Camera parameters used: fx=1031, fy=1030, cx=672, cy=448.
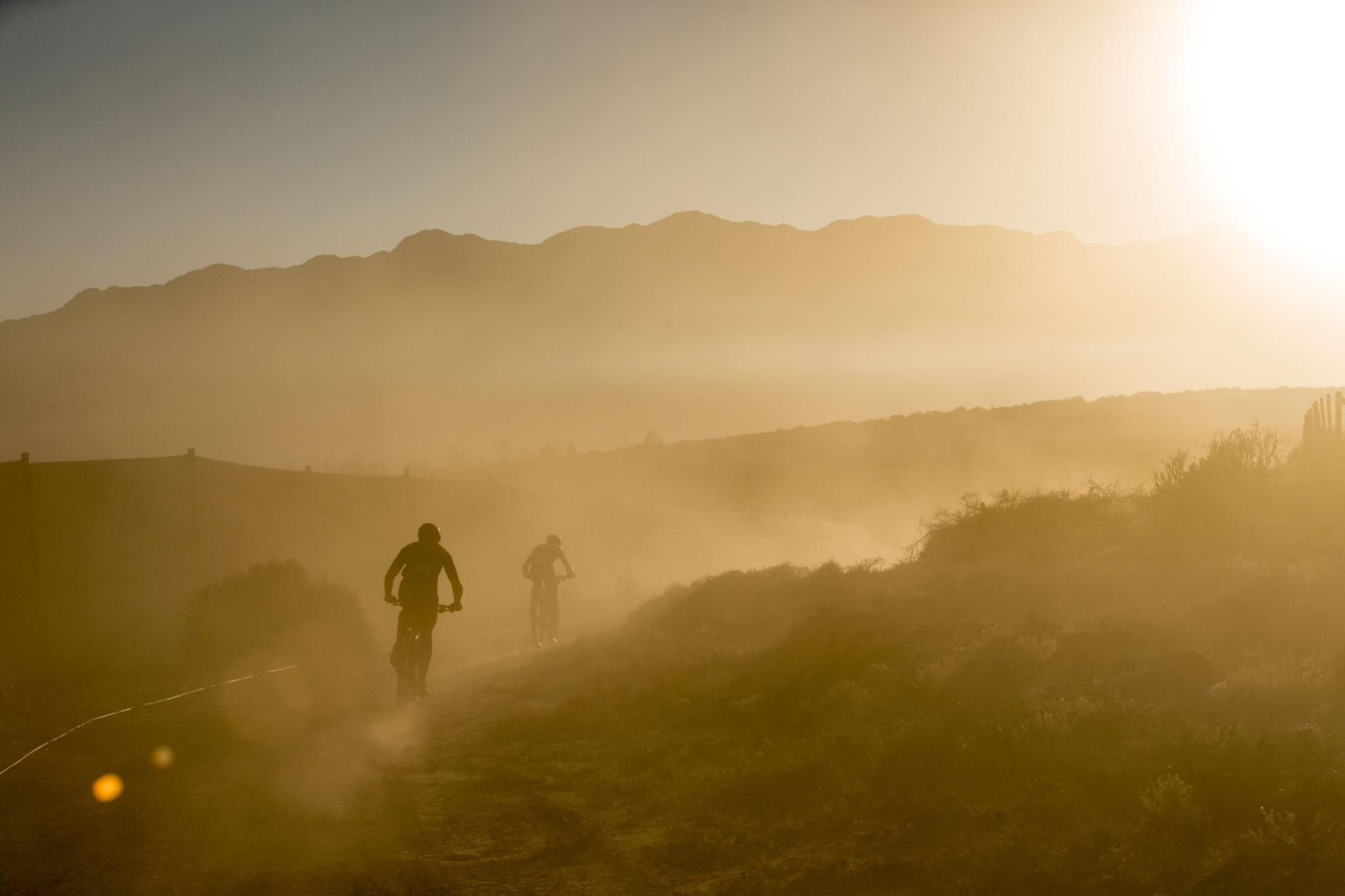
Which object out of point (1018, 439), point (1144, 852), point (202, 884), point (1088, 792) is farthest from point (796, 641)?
point (1018, 439)

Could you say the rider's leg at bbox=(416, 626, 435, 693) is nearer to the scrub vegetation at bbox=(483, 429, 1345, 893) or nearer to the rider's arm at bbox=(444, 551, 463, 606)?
the rider's arm at bbox=(444, 551, 463, 606)

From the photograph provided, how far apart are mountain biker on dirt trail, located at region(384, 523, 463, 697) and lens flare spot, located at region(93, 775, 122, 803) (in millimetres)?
3666

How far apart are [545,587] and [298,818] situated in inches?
531

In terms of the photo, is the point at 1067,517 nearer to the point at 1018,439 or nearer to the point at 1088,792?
the point at 1088,792

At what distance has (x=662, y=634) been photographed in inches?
652

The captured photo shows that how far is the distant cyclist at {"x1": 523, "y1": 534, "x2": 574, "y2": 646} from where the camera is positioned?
2133 centimetres

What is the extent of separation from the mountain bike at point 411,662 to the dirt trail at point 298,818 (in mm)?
488

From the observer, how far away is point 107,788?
9.32 metres

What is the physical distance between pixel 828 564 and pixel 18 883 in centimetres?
1312

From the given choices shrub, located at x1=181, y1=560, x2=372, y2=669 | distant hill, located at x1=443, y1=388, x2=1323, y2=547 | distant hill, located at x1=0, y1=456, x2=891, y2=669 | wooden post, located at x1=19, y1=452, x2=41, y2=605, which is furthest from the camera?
distant hill, located at x1=443, y1=388, x2=1323, y2=547

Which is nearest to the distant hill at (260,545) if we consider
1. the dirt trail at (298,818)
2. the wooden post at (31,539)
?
the wooden post at (31,539)

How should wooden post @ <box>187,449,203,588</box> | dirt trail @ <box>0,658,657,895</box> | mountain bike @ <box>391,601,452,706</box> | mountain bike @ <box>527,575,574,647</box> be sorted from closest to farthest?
dirt trail @ <box>0,658,657,895</box> < mountain bike @ <box>391,601,452,706</box> < mountain bike @ <box>527,575,574,647</box> < wooden post @ <box>187,449,203,588</box>

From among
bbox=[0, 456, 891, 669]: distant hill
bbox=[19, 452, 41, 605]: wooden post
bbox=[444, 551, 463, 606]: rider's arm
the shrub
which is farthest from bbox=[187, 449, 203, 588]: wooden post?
bbox=[444, 551, 463, 606]: rider's arm

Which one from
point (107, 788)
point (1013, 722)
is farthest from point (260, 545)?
point (1013, 722)
